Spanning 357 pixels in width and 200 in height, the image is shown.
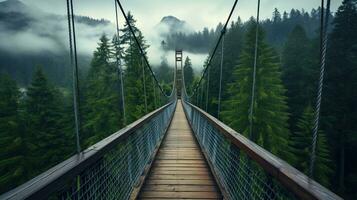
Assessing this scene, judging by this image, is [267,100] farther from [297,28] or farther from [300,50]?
[297,28]

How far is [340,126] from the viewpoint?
14695 millimetres

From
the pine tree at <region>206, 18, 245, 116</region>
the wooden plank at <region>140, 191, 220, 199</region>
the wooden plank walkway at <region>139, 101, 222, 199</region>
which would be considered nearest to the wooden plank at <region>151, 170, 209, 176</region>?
the wooden plank walkway at <region>139, 101, 222, 199</region>

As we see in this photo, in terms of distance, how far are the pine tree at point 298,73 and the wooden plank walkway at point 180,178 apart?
666 inches

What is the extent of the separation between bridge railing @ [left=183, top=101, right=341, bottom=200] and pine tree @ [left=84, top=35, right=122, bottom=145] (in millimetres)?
10949

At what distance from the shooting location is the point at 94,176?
4.50 ft

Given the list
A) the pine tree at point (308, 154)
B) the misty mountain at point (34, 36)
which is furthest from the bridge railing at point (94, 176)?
the misty mountain at point (34, 36)

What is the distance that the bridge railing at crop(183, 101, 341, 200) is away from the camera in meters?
0.83

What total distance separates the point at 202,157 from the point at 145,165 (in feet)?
3.73

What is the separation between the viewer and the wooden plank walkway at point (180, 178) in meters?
2.30

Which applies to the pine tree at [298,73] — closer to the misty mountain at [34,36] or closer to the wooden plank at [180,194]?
the wooden plank at [180,194]

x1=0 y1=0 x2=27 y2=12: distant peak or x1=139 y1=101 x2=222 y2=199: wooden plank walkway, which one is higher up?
x1=0 y1=0 x2=27 y2=12: distant peak

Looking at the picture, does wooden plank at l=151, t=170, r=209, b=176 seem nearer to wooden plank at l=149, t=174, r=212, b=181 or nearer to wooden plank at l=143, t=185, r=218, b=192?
wooden plank at l=149, t=174, r=212, b=181

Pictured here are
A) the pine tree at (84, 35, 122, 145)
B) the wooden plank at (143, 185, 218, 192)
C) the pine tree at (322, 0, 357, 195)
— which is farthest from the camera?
the pine tree at (322, 0, 357, 195)

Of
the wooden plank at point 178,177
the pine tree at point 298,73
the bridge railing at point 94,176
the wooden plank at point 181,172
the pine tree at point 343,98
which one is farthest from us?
the pine tree at point 298,73
